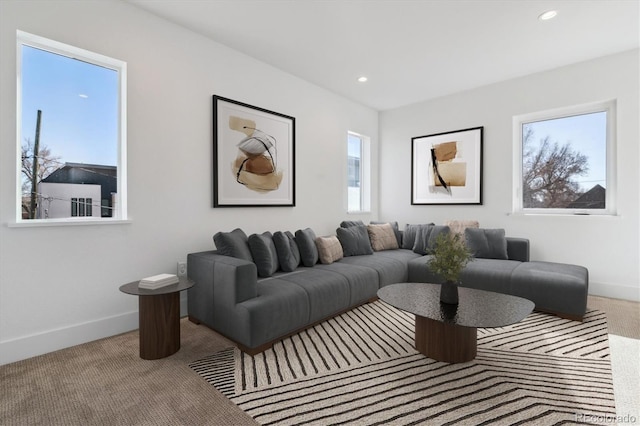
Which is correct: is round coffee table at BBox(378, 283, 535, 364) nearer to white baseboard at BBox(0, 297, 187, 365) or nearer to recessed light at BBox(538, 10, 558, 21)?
white baseboard at BBox(0, 297, 187, 365)

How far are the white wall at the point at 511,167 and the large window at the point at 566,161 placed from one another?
0.14m

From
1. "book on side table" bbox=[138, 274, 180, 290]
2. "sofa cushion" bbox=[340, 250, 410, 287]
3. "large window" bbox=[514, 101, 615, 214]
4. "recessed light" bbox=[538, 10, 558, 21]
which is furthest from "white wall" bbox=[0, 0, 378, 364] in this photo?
"large window" bbox=[514, 101, 615, 214]

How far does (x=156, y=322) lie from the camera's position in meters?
2.19

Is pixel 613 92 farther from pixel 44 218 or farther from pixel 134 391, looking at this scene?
pixel 44 218

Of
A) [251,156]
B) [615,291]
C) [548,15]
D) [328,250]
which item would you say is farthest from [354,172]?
[615,291]

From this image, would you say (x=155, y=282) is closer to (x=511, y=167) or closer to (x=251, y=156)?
(x=251, y=156)

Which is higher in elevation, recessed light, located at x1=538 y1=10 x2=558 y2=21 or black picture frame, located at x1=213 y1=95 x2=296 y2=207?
recessed light, located at x1=538 y1=10 x2=558 y2=21

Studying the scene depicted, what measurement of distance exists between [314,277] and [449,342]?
1287mm

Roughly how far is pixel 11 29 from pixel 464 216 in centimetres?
528

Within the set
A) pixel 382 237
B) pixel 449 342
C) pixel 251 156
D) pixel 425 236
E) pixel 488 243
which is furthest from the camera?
pixel 382 237

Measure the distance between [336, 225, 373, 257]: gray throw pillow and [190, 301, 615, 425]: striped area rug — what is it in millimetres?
1453

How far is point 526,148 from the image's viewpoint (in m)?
4.28

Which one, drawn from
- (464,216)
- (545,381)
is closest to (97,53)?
(545,381)

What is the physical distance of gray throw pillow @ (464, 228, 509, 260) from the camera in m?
3.84
